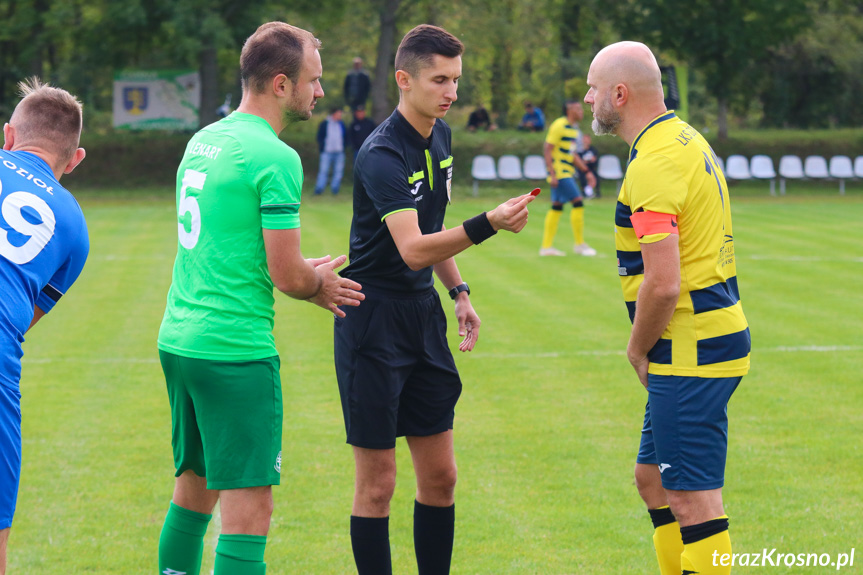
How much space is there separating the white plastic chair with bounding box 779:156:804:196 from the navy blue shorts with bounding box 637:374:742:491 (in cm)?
2740

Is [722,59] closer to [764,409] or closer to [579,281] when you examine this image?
[579,281]

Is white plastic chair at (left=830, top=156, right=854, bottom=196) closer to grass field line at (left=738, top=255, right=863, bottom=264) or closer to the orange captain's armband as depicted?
grass field line at (left=738, top=255, right=863, bottom=264)

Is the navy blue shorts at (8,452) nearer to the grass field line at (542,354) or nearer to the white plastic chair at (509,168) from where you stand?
the grass field line at (542,354)

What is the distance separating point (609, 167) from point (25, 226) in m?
26.6

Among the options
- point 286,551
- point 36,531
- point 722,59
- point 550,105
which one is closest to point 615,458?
point 286,551

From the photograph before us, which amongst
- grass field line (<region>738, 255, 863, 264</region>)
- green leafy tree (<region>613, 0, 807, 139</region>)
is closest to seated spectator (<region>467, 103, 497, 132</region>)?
green leafy tree (<region>613, 0, 807, 139</region>)

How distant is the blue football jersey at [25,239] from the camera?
131 inches

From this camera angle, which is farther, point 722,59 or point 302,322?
point 722,59

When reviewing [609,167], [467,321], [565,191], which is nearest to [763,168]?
[609,167]

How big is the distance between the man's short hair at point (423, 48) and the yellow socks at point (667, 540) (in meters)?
2.00

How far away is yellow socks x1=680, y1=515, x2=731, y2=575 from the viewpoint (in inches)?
139

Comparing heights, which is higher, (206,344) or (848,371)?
(206,344)

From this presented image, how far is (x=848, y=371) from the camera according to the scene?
8328 millimetres

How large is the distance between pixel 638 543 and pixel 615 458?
130 cm
